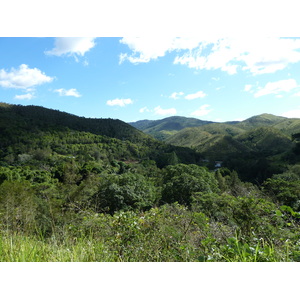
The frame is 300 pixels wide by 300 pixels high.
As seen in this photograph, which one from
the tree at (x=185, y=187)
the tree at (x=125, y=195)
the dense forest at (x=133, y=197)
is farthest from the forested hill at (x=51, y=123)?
the tree at (x=185, y=187)

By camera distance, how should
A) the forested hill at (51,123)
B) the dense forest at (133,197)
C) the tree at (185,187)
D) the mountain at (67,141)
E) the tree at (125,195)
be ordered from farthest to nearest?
the forested hill at (51,123) → the mountain at (67,141) → the tree at (185,187) → the tree at (125,195) → the dense forest at (133,197)

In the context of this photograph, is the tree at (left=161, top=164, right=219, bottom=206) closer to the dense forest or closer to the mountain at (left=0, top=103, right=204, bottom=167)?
the dense forest

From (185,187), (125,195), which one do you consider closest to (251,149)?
(185,187)

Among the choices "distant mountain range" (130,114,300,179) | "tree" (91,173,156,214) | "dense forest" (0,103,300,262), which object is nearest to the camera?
"dense forest" (0,103,300,262)

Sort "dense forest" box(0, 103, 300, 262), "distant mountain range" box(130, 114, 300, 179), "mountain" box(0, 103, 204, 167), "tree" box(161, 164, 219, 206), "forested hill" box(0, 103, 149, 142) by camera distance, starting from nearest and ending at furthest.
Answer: "dense forest" box(0, 103, 300, 262), "tree" box(161, 164, 219, 206), "distant mountain range" box(130, 114, 300, 179), "mountain" box(0, 103, 204, 167), "forested hill" box(0, 103, 149, 142)

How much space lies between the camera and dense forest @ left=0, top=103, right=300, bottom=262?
5.50ft

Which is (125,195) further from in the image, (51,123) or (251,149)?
(51,123)

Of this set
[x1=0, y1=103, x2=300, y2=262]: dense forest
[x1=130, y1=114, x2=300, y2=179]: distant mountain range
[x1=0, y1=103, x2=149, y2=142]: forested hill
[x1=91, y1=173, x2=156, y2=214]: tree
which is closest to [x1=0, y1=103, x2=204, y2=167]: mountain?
[x1=0, y1=103, x2=149, y2=142]: forested hill

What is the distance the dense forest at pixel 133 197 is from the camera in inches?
66.0

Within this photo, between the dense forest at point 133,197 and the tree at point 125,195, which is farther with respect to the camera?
the tree at point 125,195

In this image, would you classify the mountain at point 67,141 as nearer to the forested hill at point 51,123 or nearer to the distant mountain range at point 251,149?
the forested hill at point 51,123

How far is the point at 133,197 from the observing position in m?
13.8

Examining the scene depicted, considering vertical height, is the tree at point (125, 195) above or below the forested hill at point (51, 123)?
below
